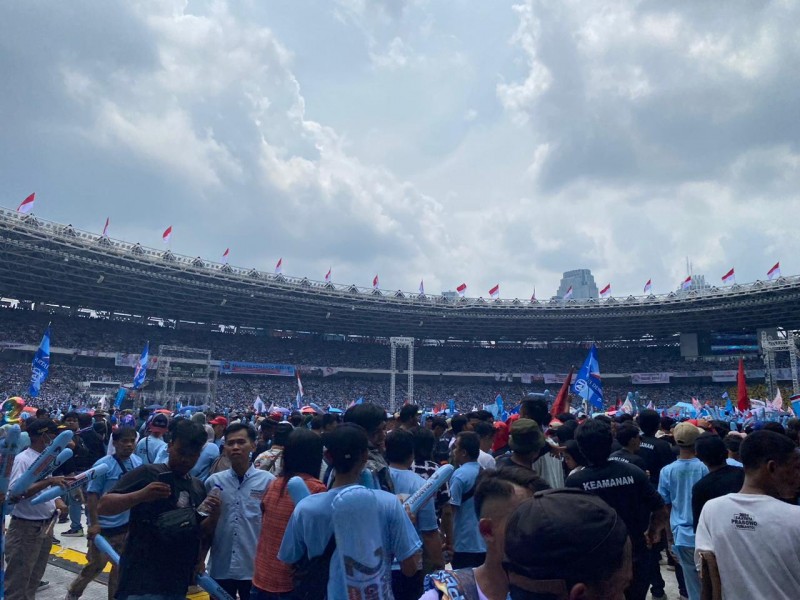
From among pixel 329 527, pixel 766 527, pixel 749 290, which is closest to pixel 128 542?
pixel 329 527

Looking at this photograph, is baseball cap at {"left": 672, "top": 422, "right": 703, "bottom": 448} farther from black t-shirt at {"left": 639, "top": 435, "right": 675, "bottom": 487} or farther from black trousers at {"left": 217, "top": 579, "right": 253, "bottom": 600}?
black trousers at {"left": 217, "top": 579, "right": 253, "bottom": 600}

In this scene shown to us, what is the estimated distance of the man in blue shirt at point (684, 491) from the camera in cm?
510

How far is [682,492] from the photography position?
532 centimetres

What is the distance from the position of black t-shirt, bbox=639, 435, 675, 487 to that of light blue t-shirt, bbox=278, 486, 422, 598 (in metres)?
4.73

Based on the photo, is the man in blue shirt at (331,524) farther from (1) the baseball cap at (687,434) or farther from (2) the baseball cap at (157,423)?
(2) the baseball cap at (157,423)

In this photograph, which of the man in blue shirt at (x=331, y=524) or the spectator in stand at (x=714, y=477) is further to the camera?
the spectator in stand at (x=714, y=477)

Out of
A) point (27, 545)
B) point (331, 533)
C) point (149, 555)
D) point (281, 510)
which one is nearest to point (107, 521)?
point (27, 545)

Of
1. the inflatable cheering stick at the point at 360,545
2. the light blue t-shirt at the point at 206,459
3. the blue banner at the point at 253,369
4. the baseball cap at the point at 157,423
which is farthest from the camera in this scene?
the blue banner at the point at 253,369

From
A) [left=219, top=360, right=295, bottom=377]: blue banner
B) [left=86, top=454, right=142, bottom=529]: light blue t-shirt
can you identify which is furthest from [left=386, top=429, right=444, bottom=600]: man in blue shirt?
[left=219, top=360, right=295, bottom=377]: blue banner

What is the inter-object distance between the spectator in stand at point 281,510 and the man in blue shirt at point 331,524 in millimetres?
464

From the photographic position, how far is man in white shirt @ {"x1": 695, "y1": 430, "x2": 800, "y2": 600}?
2842 mm

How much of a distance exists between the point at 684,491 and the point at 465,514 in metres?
2.40

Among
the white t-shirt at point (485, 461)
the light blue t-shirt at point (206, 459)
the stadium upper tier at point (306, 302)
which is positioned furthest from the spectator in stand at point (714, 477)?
the stadium upper tier at point (306, 302)

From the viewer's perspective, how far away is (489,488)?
8.36ft
